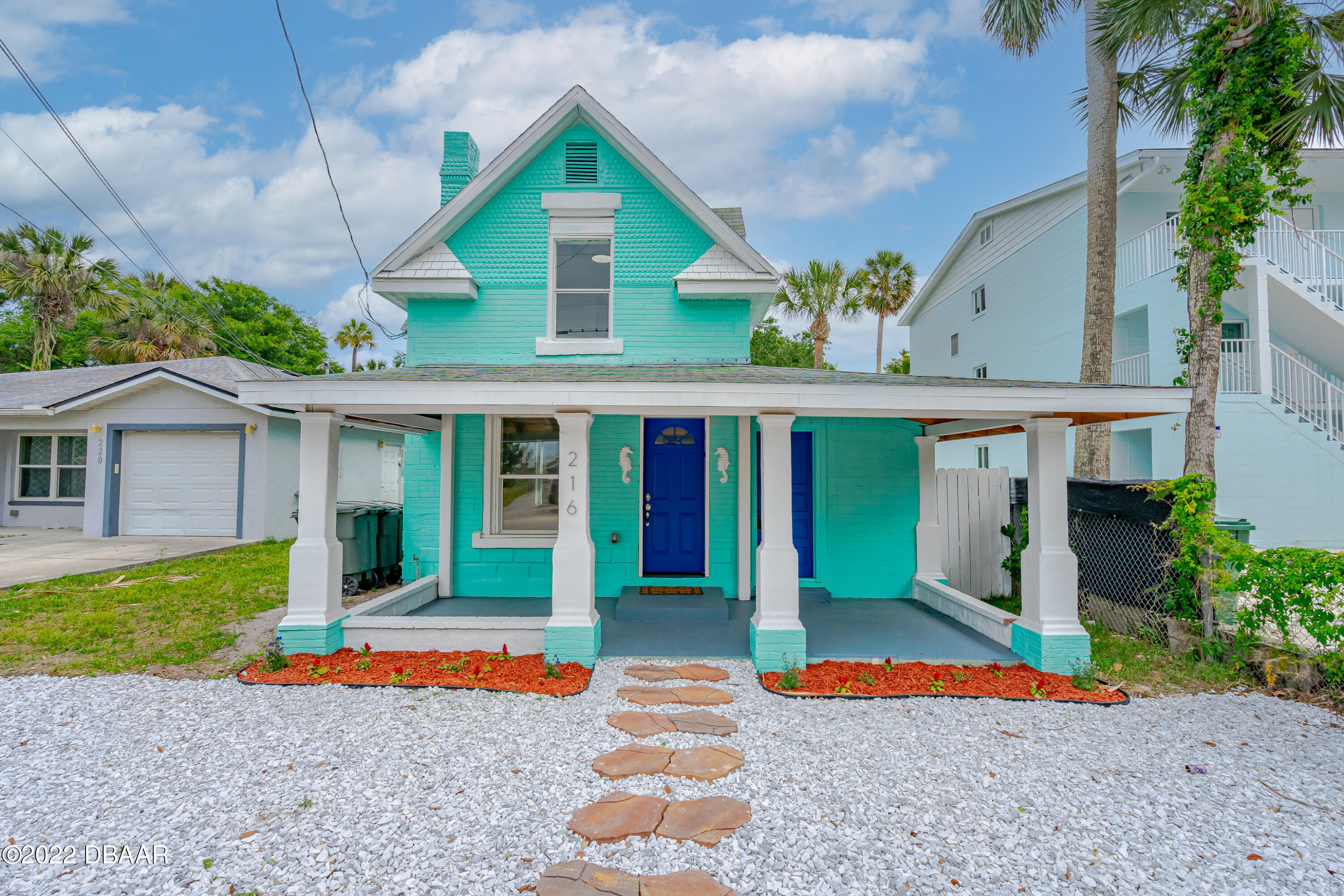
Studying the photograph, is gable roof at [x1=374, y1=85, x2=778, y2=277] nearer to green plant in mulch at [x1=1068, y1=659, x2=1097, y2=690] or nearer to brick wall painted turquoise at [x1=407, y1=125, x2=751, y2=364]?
brick wall painted turquoise at [x1=407, y1=125, x2=751, y2=364]

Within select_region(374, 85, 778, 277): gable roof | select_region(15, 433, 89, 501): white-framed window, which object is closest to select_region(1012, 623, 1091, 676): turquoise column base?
select_region(374, 85, 778, 277): gable roof

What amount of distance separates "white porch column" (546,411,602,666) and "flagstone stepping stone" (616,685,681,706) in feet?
1.79

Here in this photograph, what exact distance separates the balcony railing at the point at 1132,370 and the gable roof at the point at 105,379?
17.3 metres

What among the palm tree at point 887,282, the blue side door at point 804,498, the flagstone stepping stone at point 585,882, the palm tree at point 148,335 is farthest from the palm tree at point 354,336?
the flagstone stepping stone at point 585,882

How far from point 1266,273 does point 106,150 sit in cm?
2455

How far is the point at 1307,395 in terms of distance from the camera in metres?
9.83

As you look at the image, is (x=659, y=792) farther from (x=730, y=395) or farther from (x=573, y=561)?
(x=730, y=395)

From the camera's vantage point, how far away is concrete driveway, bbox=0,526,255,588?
9.10 meters

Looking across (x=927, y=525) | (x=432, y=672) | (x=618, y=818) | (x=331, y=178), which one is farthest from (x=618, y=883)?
(x=331, y=178)

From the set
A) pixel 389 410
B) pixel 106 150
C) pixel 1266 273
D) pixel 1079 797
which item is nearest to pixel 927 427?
pixel 1079 797

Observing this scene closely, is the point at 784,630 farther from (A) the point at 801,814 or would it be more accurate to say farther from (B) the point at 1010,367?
(B) the point at 1010,367

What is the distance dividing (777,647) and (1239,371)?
35.3 ft

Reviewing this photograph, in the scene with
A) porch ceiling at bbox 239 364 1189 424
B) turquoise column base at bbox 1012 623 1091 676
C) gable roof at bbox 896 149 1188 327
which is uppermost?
gable roof at bbox 896 149 1188 327

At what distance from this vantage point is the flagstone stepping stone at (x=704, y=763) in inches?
134
